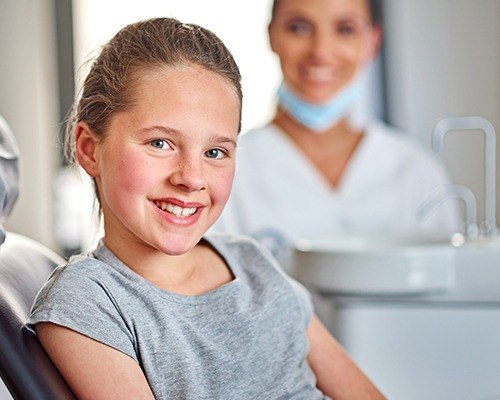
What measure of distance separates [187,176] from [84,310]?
7.3 inches

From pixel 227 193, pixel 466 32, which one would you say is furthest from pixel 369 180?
pixel 227 193

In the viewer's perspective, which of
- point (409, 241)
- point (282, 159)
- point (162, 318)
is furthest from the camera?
point (282, 159)

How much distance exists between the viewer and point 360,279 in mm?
1858

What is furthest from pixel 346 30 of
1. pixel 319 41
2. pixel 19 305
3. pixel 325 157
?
pixel 19 305

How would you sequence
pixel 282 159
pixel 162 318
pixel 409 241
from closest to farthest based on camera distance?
pixel 162 318 < pixel 409 241 < pixel 282 159

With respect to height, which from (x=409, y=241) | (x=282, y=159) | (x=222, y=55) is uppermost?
(x=222, y=55)

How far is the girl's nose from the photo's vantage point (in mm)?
993

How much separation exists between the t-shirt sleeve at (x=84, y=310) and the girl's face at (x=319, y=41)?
1685 millimetres

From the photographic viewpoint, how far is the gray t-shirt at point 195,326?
3.13ft

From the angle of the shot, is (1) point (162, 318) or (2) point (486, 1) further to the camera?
(2) point (486, 1)

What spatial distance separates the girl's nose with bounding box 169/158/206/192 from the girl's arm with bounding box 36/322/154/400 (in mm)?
198

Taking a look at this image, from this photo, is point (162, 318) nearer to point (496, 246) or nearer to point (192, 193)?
point (192, 193)

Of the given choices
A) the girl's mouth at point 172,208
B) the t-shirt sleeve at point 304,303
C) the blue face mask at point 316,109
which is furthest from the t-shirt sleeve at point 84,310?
the blue face mask at point 316,109

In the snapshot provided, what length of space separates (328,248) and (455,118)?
4.73 feet
